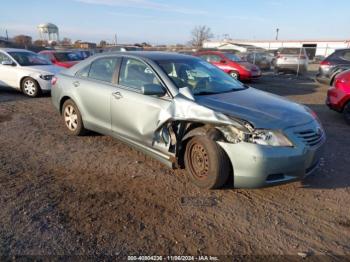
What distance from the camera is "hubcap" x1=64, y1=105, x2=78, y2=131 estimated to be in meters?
5.81

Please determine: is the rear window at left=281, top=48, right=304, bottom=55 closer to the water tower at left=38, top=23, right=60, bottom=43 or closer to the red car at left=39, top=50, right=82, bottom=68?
the red car at left=39, top=50, right=82, bottom=68

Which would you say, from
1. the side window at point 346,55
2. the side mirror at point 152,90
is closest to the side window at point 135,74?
the side mirror at point 152,90

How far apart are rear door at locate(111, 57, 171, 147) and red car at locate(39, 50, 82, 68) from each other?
943 centimetres

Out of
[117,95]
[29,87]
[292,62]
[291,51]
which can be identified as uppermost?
[291,51]

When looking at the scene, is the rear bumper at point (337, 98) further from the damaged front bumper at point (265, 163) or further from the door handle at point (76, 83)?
the door handle at point (76, 83)

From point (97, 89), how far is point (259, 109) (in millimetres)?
2589

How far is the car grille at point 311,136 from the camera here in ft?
12.0

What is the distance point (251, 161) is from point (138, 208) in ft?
4.38

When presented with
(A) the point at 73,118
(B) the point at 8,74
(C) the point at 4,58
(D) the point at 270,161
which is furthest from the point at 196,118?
(C) the point at 4,58

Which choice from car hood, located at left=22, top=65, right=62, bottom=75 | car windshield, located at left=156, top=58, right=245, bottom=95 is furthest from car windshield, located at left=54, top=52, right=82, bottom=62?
car windshield, located at left=156, top=58, right=245, bottom=95

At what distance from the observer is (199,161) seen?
12.9 ft

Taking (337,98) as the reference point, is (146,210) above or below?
below

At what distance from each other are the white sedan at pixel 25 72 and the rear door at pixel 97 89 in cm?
480

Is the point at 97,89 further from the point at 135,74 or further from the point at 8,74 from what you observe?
the point at 8,74
